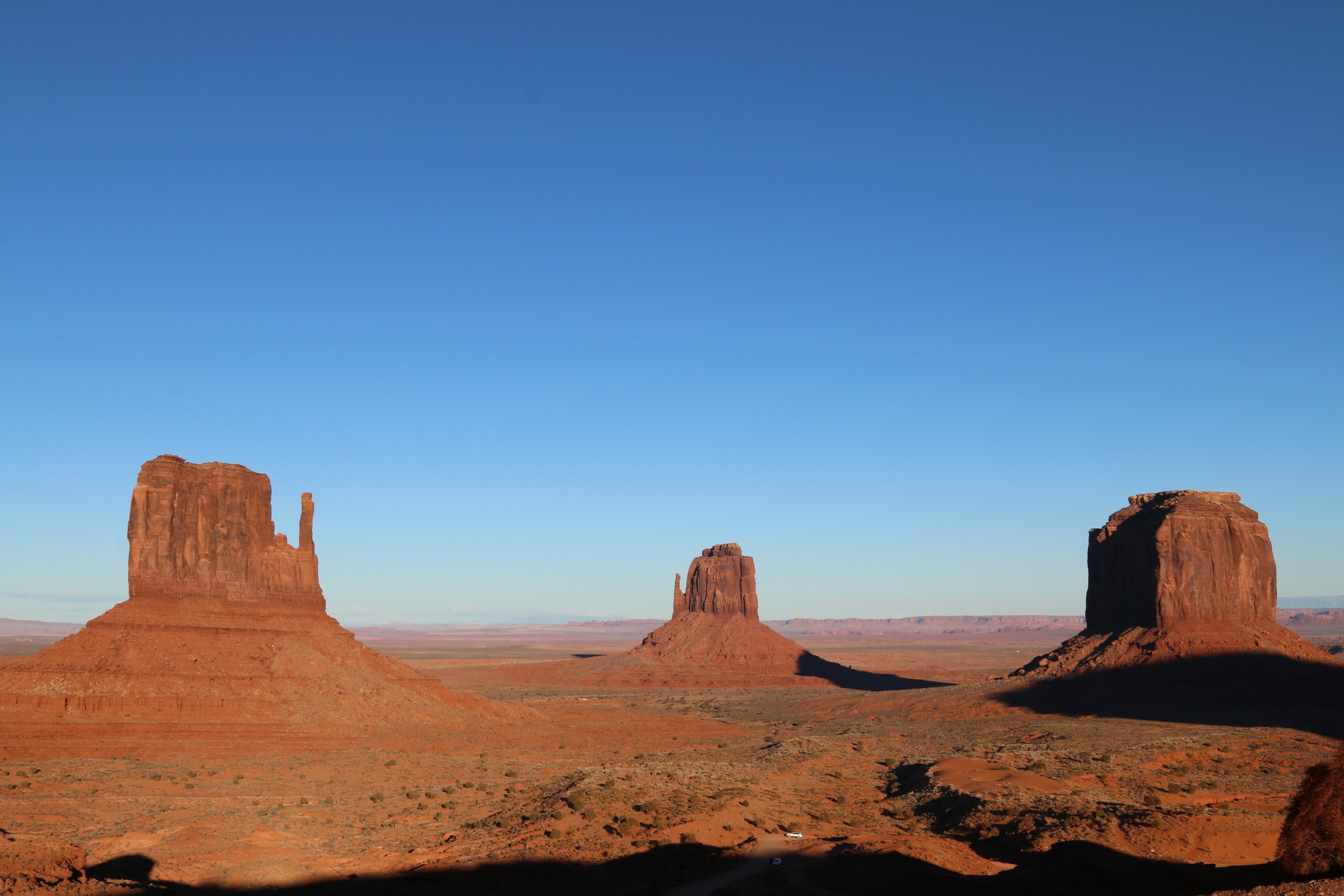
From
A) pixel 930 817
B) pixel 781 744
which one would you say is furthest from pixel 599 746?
pixel 930 817

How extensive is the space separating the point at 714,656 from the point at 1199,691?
65197 mm

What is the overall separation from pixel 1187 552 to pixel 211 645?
2780 inches

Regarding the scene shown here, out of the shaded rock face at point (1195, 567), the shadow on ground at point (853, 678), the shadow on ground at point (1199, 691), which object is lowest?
the shadow on ground at point (853, 678)

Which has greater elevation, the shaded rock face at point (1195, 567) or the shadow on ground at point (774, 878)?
the shaded rock face at point (1195, 567)

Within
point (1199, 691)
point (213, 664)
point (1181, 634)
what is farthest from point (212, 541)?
point (1181, 634)

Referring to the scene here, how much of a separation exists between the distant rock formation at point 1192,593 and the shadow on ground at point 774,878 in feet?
196

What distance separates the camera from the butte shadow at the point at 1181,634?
228 feet

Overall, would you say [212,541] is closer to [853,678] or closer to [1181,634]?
[1181,634]

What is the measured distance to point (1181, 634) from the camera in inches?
3034

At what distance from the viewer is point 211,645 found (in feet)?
177

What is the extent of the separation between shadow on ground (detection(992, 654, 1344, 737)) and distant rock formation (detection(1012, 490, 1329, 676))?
1.76 metres

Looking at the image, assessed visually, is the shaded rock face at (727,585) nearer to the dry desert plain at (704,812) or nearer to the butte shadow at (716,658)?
the butte shadow at (716,658)

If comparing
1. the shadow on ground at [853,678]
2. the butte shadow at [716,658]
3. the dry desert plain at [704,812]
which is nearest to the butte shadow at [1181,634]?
the dry desert plain at [704,812]

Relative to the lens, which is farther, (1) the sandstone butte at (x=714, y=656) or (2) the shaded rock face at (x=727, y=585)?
(2) the shaded rock face at (x=727, y=585)
